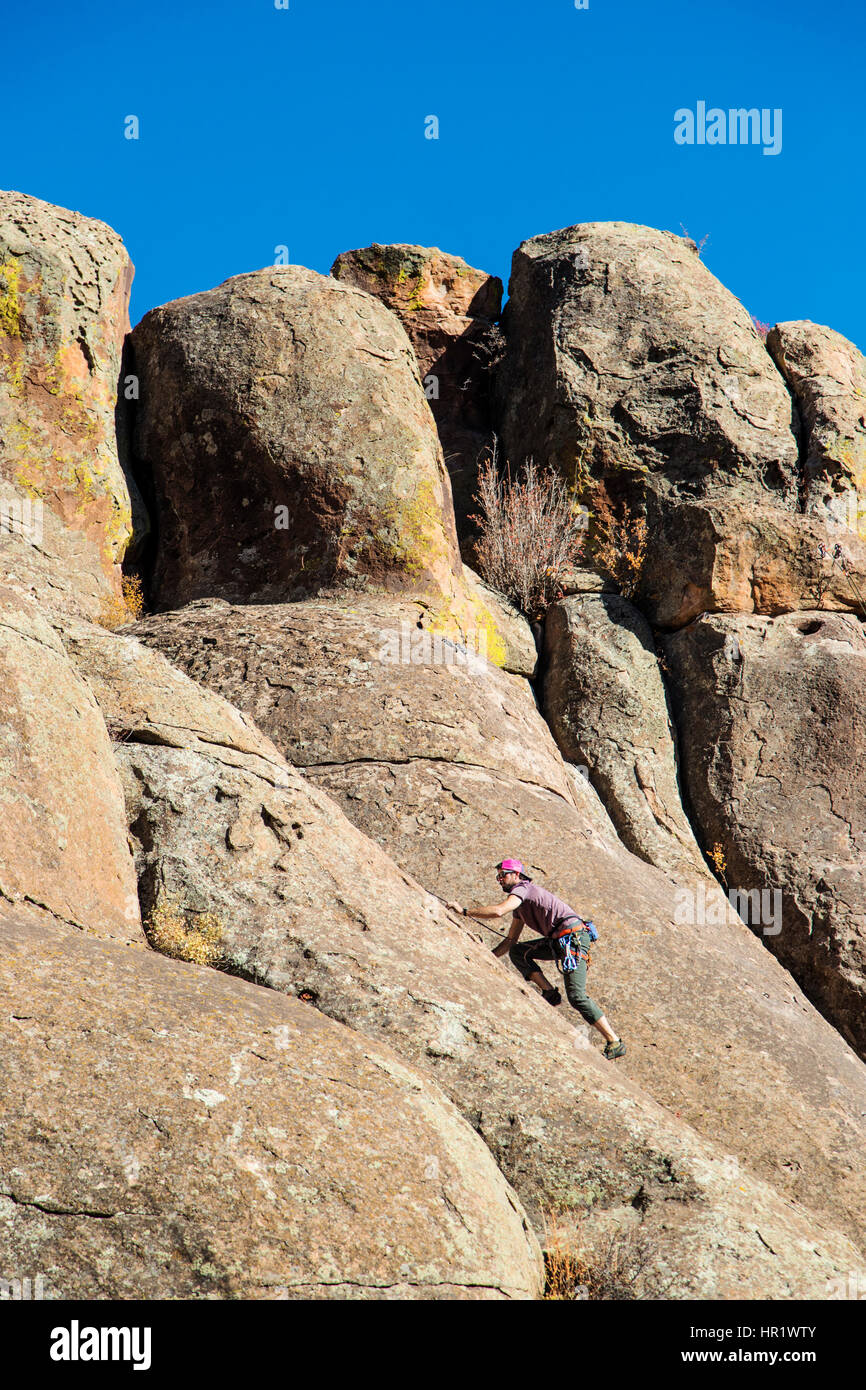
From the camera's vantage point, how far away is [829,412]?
15.9m

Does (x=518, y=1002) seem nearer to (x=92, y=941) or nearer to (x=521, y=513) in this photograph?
(x=92, y=941)

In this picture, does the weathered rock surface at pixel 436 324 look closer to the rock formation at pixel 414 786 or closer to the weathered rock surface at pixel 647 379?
the rock formation at pixel 414 786

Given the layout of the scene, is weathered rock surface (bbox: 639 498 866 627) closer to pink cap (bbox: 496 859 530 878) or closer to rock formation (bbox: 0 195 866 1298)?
rock formation (bbox: 0 195 866 1298)

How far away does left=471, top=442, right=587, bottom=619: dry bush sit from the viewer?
15.2 meters

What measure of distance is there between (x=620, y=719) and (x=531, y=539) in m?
3.21

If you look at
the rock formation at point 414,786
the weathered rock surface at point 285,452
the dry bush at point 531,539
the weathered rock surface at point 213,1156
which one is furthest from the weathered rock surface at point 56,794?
the dry bush at point 531,539

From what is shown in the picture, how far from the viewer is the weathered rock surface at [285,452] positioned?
13281mm

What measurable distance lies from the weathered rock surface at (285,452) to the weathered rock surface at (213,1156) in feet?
27.1

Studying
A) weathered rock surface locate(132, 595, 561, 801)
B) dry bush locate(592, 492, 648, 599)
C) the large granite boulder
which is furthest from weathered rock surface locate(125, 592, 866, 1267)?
the large granite boulder

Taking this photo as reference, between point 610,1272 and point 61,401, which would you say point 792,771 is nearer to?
point 610,1272

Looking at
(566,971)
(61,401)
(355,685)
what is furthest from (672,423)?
Answer: (566,971)

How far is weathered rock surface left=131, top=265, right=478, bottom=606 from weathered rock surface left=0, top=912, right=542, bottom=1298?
8245 mm
